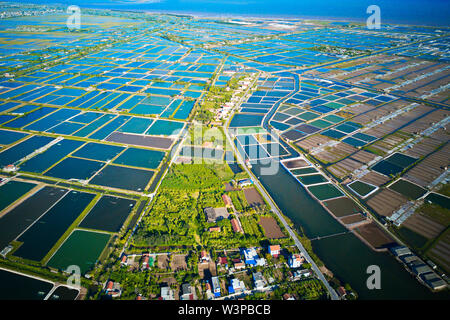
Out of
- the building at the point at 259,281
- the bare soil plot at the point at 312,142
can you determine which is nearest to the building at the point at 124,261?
the building at the point at 259,281

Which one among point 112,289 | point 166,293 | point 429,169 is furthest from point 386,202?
point 112,289

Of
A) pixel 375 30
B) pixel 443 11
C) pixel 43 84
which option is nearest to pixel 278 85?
pixel 43 84

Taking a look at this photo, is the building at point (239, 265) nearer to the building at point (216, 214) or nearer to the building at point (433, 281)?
the building at point (216, 214)

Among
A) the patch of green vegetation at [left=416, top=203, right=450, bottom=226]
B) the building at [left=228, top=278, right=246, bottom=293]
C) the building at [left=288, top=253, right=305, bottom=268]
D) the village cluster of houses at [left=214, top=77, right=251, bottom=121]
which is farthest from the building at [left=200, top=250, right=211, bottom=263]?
the village cluster of houses at [left=214, top=77, right=251, bottom=121]

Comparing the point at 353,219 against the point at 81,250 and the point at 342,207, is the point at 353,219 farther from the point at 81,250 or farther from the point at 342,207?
the point at 81,250

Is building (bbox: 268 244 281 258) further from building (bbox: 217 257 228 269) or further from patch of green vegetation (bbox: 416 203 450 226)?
patch of green vegetation (bbox: 416 203 450 226)

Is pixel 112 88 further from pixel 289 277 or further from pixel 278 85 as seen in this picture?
pixel 289 277
